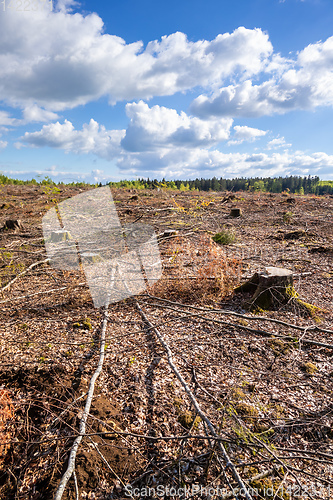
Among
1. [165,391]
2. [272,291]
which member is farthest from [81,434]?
[272,291]

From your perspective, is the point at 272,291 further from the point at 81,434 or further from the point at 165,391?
the point at 81,434

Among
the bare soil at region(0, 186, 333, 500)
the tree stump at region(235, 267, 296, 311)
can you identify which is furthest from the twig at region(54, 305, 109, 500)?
the tree stump at region(235, 267, 296, 311)

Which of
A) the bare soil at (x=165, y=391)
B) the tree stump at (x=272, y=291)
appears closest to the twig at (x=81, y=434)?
the bare soil at (x=165, y=391)

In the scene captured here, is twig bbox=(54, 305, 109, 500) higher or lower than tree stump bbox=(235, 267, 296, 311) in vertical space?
lower

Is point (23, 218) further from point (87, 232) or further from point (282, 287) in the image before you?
point (282, 287)

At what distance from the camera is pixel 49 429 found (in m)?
2.95

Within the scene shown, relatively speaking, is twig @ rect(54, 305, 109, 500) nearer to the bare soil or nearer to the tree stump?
the bare soil

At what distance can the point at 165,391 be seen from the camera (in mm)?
3568

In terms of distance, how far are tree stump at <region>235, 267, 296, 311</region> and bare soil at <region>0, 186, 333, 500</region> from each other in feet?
0.64

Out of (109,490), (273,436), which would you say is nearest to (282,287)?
(273,436)

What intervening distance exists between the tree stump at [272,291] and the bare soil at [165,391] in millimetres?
196

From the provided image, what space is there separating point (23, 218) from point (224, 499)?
54.3 ft

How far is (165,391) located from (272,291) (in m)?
3.42

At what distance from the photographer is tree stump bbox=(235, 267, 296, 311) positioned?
5699mm
